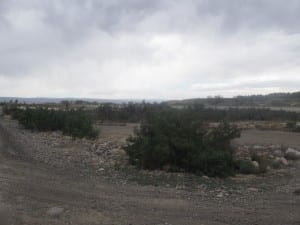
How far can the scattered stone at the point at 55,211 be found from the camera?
8837mm

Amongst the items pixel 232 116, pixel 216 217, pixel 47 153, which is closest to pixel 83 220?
pixel 216 217

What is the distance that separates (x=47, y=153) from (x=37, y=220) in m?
12.1

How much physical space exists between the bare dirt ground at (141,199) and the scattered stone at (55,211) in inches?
2.4

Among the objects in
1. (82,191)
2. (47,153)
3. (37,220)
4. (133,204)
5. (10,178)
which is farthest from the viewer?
(47,153)

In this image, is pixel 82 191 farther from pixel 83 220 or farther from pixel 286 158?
pixel 286 158

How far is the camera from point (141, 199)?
1062 cm

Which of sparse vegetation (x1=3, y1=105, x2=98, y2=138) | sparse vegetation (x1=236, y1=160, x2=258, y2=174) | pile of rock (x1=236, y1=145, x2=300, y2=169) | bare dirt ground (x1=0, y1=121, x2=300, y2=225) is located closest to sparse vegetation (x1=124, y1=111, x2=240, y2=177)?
sparse vegetation (x1=236, y1=160, x2=258, y2=174)

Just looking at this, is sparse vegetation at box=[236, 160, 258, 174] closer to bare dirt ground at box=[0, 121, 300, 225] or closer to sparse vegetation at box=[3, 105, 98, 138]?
bare dirt ground at box=[0, 121, 300, 225]

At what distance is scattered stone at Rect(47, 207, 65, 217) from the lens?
8837mm

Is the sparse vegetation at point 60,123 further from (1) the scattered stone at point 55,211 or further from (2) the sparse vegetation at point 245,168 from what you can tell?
(1) the scattered stone at point 55,211

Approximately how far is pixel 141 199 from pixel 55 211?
7.42 feet

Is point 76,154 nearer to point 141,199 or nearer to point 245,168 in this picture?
point 245,168

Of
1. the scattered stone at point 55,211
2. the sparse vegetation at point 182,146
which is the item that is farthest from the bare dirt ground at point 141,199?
the sparse vegetation at point 182,146

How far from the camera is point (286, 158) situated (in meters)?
21.4
